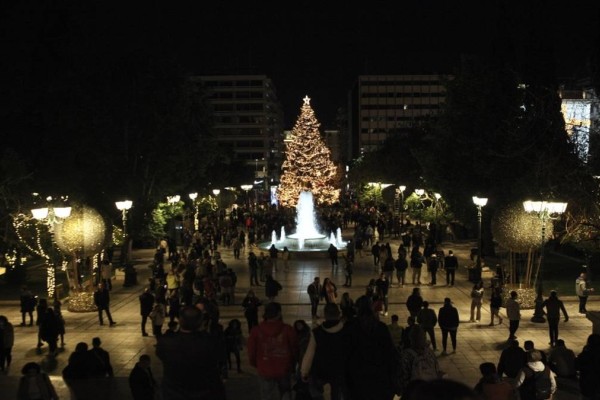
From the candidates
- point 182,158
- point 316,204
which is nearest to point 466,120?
point 182,158

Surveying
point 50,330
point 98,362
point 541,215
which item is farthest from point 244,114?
point 98,362

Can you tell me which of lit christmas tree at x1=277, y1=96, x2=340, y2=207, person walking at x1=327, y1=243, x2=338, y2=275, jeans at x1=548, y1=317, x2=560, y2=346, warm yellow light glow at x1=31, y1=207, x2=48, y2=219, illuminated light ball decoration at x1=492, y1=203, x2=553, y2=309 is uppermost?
lit christmas tree at x1=277, y1=96, x2=340, y2=207

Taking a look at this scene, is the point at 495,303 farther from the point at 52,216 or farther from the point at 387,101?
the point at 387,101

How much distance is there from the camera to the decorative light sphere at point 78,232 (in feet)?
70.2

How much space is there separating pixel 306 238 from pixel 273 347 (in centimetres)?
3237

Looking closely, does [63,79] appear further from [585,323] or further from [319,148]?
[319,148]

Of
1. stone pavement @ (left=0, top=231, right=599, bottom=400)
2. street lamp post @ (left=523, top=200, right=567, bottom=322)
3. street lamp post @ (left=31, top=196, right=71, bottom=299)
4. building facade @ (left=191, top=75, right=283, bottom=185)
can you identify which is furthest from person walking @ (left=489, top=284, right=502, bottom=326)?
building facade @ (left=191, top=75, right=283, bottom=185)

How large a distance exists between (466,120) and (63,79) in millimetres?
19504

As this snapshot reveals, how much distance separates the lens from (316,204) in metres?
67.2

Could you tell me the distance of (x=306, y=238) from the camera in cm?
3906

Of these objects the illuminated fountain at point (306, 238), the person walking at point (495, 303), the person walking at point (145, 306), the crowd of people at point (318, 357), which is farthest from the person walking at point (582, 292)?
the illuminated fountain at point (306, 238)

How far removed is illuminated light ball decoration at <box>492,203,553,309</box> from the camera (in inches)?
818

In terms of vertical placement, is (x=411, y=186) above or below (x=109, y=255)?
above

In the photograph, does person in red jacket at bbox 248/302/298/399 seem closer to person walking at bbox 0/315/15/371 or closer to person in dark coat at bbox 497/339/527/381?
person in dark coat at bbox 497/339/527/381
